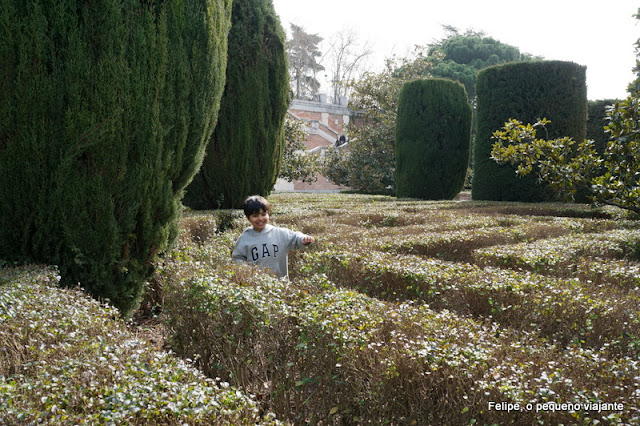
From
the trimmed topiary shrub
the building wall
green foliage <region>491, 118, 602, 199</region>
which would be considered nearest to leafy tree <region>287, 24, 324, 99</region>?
the building wall

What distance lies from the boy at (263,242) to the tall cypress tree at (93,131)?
69 centimetres

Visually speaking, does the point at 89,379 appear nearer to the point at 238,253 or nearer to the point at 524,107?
the point at 238,253

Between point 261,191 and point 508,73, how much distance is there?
26.1ft

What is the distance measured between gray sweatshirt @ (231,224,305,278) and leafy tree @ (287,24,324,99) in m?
41.1

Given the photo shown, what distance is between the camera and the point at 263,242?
4.28 m

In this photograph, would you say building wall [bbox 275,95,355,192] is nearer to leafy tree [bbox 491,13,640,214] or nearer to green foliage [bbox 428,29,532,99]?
green foliage [bbox 428,29,532,99]

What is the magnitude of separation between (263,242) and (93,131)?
5.34 feet

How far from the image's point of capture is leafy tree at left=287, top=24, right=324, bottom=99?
4434cm

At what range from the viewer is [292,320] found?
2.80m

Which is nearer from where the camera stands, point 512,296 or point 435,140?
point 512,296

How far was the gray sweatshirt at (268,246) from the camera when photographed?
427 cm

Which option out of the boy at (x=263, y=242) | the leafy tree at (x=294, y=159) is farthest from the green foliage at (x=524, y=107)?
the boy at (x=263, y=242)

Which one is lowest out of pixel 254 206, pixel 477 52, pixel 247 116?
pixel 254 206

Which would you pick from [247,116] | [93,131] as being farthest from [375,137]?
[93,131]
